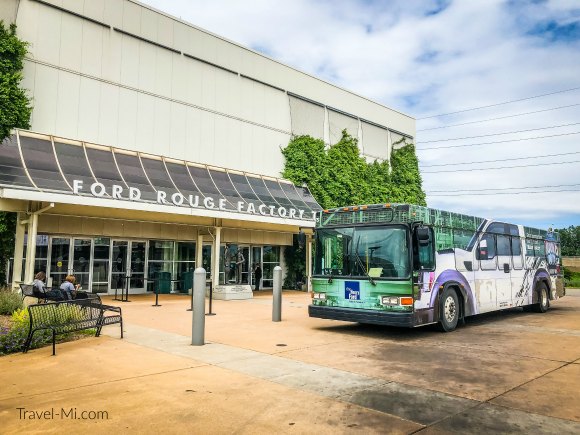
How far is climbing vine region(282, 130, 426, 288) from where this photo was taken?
26.6 meters

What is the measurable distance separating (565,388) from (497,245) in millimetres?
7299

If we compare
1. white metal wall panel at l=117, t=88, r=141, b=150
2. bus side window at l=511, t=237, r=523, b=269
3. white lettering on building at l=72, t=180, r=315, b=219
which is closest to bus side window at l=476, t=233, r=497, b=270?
bus side window at l=511, t=237, r=523, b=269

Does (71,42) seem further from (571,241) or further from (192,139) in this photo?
(571,241)

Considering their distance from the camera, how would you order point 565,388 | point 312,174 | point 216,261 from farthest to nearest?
point 312,174
point 216,261
point 565,388

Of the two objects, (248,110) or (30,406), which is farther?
(248,110)

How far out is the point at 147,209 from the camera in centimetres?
1705

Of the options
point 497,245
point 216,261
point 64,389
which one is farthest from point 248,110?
point 64,389

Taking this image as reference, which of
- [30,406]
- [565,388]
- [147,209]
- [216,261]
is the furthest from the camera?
[216,261]

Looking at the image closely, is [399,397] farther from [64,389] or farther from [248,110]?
[248,110]

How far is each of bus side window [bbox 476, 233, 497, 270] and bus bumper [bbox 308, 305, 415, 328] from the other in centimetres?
371

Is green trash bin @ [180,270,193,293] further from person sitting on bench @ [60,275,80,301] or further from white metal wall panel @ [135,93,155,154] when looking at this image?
person sitting on bench @ [60,275,80,301]

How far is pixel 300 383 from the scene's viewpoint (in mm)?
5945

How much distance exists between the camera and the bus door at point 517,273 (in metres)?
13.3

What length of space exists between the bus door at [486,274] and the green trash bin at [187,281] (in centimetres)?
1302
